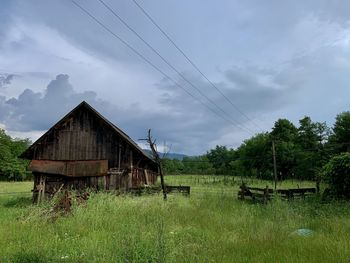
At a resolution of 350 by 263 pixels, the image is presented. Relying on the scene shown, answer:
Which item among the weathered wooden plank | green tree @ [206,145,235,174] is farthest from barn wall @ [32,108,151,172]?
green tree @ [206,145,235,174]

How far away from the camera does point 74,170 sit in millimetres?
27875

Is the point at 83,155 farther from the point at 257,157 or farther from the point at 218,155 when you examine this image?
the point at 218,155

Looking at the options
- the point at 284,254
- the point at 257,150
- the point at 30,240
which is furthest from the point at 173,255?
the point at 257,150

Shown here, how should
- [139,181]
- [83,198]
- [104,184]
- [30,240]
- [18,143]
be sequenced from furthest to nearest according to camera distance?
[18,143]
[139,181]
[104,184]
[83,198]
[30,240]

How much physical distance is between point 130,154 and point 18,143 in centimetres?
8138

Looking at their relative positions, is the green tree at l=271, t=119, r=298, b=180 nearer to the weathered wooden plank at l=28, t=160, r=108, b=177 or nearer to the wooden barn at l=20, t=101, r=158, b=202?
the wooden barn at l=20, t=101, r=158, b=202

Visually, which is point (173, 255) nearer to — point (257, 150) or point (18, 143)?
point (257, 150)

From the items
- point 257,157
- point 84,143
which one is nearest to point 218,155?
point 257,157

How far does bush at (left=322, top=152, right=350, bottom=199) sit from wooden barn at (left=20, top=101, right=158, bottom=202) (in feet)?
43.7

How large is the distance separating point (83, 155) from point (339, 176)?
17540 mm

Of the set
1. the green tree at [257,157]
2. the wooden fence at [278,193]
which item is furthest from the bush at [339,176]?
the green tree at [257,157]

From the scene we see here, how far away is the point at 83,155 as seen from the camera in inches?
1118

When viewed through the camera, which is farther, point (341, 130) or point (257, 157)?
point (257, 157)

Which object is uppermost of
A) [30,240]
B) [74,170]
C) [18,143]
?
[18,143]
